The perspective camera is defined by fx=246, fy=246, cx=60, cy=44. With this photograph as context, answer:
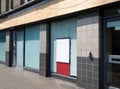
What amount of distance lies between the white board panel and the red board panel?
7.3 inches

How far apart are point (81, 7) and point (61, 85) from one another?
3314 mm

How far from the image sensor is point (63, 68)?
11.6 metres

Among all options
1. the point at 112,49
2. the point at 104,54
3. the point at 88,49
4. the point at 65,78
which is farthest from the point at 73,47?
the point at 112,49

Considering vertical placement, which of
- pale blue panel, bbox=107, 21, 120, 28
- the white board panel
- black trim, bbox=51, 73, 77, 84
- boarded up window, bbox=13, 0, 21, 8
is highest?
boarded up window, bbox=13, 0, 21, 8

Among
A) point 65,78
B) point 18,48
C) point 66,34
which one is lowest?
point 65,78

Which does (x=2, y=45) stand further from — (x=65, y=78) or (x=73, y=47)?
(x=73, y=47)

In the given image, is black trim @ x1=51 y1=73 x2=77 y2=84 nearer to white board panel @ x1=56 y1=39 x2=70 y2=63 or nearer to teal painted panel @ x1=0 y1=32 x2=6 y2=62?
white board panel @ x1=56 y1=39 x2=70 y2=63

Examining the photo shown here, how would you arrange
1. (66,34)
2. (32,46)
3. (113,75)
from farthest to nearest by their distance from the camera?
(32,46)
(66,34)
(113,75)

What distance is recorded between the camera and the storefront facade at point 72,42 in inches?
343

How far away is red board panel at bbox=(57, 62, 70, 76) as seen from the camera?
37.0ft

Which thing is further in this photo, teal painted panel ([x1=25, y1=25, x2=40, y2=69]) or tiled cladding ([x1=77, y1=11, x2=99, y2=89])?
teal painted panel ([x1=25, y1=25, x2=40, y2=69])

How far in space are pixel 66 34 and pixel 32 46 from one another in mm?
3879

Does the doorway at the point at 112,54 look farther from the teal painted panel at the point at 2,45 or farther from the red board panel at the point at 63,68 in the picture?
the teal painted panel at the point at 2,45

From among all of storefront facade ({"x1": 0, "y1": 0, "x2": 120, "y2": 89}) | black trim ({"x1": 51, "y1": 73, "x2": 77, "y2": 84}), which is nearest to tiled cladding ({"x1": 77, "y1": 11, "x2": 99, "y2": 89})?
storefront facade ({"x1": 0, "y1": 0, "x2": 120, "y2": 89})
